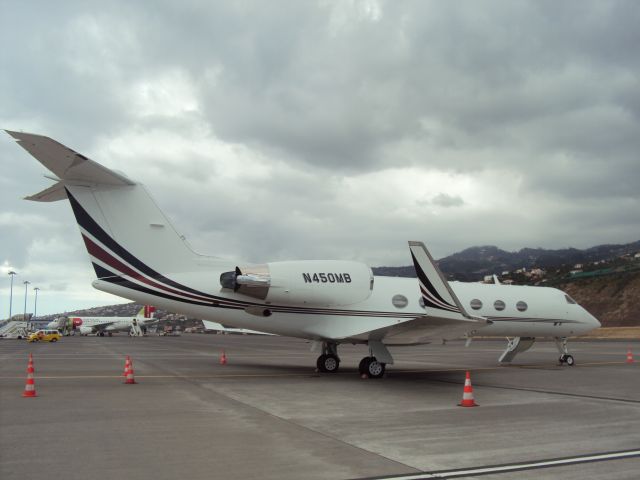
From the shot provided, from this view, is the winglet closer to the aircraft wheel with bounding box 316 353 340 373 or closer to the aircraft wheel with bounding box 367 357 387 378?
the aircraft wheel with bounding box 367 357 387 378

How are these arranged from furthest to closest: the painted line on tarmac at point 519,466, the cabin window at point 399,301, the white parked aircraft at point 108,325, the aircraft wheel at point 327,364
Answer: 1. the white parked aircraft at point 108,325
2. the aircraft wheel at point 327,364
3. the cabin window at point 399,301
4. the painted line on tarmac at point 519,466

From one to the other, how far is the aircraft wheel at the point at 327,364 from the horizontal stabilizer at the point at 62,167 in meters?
7.68

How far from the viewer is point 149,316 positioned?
83.7m

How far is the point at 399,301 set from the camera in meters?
17.1

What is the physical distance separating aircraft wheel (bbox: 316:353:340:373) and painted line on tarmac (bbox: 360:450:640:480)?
1124cm

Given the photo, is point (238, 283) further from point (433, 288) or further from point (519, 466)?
point (519, 466)

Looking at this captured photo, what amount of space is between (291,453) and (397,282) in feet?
38.2

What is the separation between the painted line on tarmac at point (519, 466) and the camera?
5.59m

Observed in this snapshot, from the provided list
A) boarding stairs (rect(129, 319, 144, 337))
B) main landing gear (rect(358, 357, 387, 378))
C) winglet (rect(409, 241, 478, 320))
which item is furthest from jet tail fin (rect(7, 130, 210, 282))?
boarding stairs (rect(129, 319, 144, 337))

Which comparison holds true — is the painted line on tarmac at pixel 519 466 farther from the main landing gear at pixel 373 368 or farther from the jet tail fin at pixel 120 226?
the jet tail fin at pixel 120 226

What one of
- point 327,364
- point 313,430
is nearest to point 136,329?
point 327,364

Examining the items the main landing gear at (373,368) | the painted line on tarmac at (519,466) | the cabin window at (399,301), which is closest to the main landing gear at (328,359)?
the main landing gear at (373,368)

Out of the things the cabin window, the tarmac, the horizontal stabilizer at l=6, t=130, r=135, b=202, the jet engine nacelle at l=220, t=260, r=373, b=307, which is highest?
the horizontal stabilizer at l=6, t=130, r=135, b=202

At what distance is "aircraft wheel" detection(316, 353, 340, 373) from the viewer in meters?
17.4
